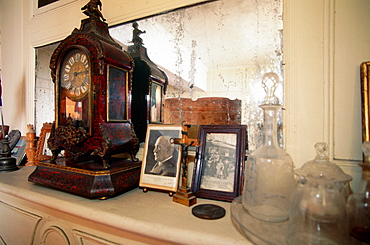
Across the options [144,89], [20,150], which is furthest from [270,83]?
[20,150]

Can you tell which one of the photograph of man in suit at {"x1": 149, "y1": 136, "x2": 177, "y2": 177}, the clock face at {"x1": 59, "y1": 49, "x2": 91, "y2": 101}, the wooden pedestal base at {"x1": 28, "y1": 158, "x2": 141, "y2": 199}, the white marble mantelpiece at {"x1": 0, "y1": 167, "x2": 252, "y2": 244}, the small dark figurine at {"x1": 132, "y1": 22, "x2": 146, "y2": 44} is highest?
the small dark figurine at {"x1": 132, "y1": 22, "x2": 146, "y2": 44}

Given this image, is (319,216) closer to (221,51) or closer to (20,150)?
(221,51)

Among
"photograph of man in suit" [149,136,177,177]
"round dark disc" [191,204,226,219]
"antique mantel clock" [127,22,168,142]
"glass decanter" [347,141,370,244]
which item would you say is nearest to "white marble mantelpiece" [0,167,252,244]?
"round dark disc" [191,204,226,219]

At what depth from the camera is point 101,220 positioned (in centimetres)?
77

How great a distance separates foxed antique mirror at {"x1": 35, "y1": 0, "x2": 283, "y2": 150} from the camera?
3.10 feet

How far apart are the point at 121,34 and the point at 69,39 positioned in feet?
1.25

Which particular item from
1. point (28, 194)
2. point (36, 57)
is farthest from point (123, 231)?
point (36, 57)

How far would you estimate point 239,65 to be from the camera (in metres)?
1.00

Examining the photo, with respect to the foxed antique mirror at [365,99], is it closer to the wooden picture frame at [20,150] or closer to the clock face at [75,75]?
the clock face at [75,75]

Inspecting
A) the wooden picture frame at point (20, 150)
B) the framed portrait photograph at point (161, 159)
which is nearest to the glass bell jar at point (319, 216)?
the framed portrait photograph at point (161, 159)

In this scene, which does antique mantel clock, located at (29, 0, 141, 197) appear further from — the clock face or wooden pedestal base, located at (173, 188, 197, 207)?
wooden pedestal base, located at (173, 188, 197, 207)

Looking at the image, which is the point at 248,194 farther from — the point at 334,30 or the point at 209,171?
the point at 334,30

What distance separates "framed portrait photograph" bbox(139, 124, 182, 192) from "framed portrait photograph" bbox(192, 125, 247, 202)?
0.10 metres

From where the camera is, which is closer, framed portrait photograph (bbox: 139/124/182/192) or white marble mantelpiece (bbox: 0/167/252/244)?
white marble mantelpiece (bbox: 0/167/252/244)
